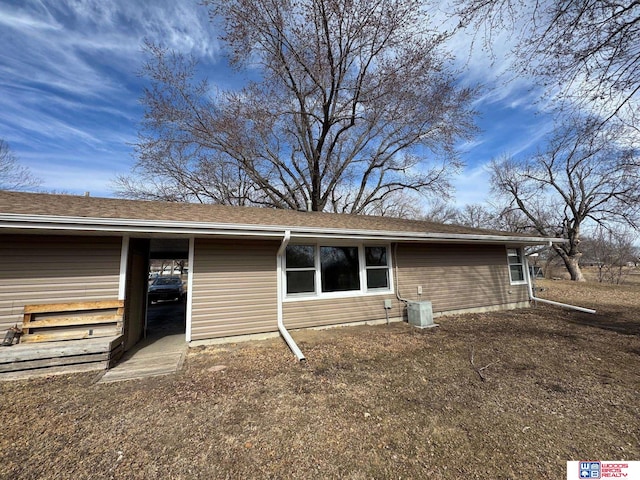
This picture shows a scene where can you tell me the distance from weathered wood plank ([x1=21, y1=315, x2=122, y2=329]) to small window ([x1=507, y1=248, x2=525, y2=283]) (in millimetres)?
11469

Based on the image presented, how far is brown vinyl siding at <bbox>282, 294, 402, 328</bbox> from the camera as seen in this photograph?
630cm

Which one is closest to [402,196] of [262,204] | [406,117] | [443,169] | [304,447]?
[443,169]

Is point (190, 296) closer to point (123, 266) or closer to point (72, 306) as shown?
point (123, 266)

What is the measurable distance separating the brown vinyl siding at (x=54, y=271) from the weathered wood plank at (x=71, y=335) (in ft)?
1.27

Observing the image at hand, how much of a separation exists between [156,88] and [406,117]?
11.8 m

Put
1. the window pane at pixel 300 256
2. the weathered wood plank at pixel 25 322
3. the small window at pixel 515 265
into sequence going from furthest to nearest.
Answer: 1. the small window at pixel 515 265
2. the window pane at pixel 300 256
3. the weathered wood plank at pixel 25 322

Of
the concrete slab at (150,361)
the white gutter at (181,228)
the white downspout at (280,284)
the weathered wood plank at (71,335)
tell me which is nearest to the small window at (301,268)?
the white downspout at (280,284)

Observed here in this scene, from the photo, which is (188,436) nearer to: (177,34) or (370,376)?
(370,376)

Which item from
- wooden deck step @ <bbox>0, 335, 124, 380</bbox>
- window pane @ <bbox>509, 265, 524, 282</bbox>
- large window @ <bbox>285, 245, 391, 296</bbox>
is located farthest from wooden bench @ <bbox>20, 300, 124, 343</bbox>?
window pane @ <bbox>509, 265, 524, 282</bbox>

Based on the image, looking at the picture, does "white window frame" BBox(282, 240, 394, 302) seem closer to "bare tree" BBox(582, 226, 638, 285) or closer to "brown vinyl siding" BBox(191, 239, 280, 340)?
"brown vinyl siding" BBox(191, 239, 280, 340)

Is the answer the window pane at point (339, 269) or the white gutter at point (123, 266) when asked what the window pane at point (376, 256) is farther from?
the white gutter at point (123, 266)

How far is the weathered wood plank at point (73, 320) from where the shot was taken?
4.35 m

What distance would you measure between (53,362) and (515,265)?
41.0ft

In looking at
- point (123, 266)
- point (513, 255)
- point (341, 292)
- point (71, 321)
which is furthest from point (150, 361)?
point (513, 255)
